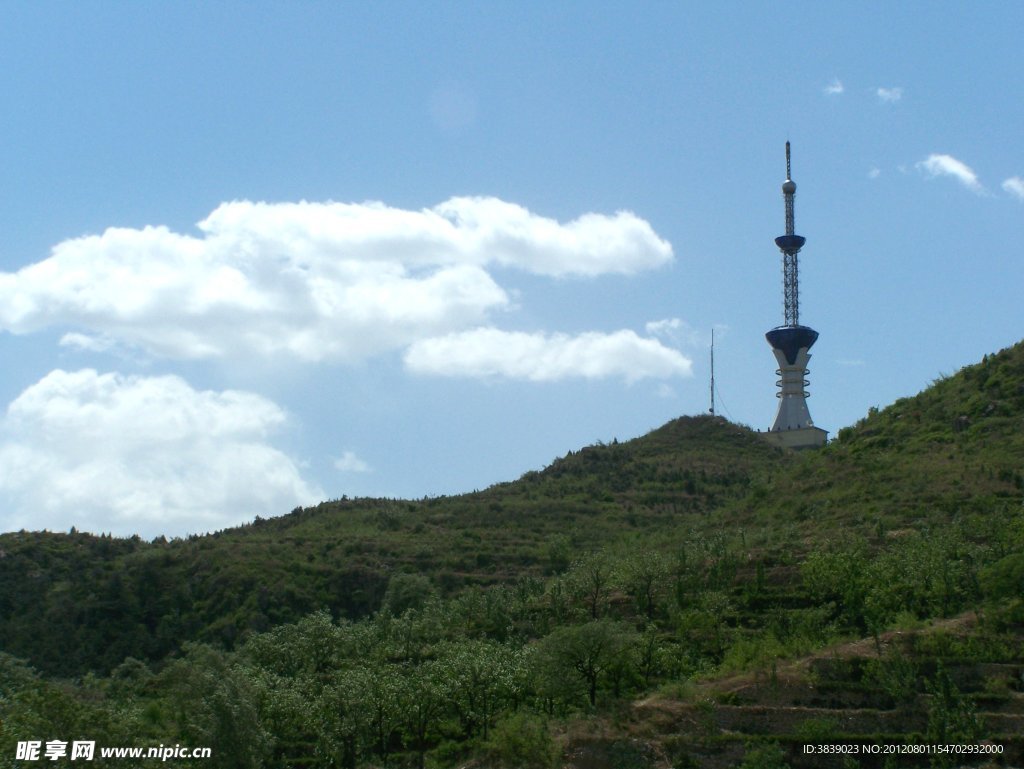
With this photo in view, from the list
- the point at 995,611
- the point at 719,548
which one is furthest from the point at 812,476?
the point at 995,611

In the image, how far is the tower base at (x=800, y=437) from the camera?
124 meters

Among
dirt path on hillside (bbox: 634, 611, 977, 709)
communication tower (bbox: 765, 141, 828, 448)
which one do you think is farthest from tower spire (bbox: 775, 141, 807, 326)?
dirt path on hillside (bbox: 634, 611, 977, 709)

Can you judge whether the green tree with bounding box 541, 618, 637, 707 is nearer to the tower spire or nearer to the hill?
the hill

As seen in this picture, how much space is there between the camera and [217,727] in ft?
133

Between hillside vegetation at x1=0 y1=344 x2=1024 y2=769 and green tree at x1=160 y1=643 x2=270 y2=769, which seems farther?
hillside vegetation at x1=0 y1=344 x2=1024 y2=769

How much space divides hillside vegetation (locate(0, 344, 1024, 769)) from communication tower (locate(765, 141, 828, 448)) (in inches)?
1082

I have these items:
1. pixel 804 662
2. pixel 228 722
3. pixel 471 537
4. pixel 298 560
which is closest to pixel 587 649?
pixel 804 662

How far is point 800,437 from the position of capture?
125 metres

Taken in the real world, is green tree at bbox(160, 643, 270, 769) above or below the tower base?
below

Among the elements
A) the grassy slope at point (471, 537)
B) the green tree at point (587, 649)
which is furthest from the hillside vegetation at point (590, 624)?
the grassy slope at point (471, 537)

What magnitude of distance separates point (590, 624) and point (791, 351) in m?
86.3

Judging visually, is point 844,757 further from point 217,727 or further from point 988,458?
point 988,458

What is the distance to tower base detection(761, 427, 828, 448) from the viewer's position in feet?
407

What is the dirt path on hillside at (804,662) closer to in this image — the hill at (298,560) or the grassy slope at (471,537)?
the grassy slope at (471,537)
